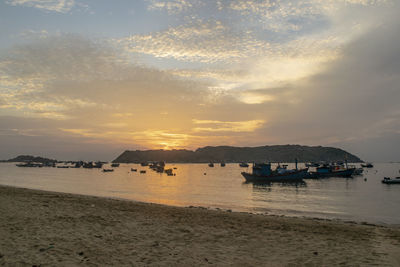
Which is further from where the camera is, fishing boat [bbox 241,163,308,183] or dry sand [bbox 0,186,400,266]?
fishing boat [bbox 241,163,308,183]

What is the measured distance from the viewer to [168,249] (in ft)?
31.6

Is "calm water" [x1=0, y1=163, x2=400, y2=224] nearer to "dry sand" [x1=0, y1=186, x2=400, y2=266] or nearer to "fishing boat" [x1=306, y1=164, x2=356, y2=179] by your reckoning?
"dry sand" [x1=0, y1=186, x2=400, y2=266]

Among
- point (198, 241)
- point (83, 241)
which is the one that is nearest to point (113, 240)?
point (83, 241)

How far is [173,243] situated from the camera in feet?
34.4

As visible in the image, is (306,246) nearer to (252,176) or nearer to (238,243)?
(238,243)

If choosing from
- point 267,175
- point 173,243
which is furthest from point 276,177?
point 173,243

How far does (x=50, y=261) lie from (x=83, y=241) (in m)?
2.35

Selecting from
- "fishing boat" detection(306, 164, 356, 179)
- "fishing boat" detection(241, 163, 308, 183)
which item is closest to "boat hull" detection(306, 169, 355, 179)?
"fishing boat" detection(306, 164, 356, 179)

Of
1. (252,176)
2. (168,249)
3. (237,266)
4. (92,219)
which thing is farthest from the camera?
(252,176)

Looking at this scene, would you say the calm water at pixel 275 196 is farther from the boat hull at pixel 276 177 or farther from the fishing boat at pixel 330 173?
the fishing boat at pixel 330 173

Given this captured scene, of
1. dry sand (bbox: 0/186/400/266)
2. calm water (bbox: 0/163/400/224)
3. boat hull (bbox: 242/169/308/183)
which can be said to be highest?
dry sand (bbox: 0/186/400/266)

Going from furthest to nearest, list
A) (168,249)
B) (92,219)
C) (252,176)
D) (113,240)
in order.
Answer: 1. (252,176)
2. (92,219)
3. (113,240)
4. (168,249)

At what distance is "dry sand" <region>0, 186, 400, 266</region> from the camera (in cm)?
849

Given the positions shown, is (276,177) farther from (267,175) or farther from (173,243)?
(173,243)
